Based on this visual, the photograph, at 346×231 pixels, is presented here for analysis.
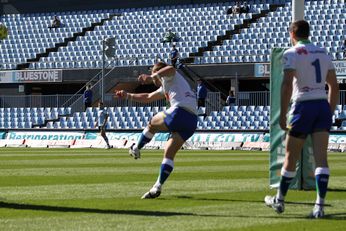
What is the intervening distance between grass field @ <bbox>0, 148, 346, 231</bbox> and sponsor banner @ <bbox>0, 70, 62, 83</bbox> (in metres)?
32.1

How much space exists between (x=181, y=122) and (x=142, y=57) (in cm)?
3830

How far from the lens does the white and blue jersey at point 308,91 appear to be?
10.1 metres

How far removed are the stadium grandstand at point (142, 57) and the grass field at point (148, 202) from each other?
68.6 ft

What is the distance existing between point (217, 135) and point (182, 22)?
16888 mm

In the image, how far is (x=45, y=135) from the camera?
42.2 meters

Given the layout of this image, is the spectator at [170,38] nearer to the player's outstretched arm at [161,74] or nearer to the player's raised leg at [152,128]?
the player's raised leg at [152,128]

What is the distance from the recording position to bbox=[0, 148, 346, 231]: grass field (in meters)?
9.41

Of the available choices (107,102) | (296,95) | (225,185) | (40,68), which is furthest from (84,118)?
(296,95)

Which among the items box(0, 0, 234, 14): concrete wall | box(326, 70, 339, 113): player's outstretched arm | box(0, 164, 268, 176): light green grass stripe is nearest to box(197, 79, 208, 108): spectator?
box(0, 0, 234, 14): concrete wall

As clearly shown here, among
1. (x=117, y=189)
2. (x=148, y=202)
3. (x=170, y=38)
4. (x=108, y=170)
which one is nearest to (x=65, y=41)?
(x=170, y=38)

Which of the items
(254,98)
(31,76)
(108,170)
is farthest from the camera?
(31,76)

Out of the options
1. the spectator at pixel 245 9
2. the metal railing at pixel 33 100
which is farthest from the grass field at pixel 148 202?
the spectator at pixel 245 9

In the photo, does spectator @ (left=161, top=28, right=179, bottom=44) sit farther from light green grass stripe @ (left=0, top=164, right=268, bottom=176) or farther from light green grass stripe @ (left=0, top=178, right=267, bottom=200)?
light green grass stripe @ (left=0, top=178, right=267, bottom=200)

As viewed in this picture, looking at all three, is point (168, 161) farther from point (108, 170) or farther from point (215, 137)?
point (215, 137)
